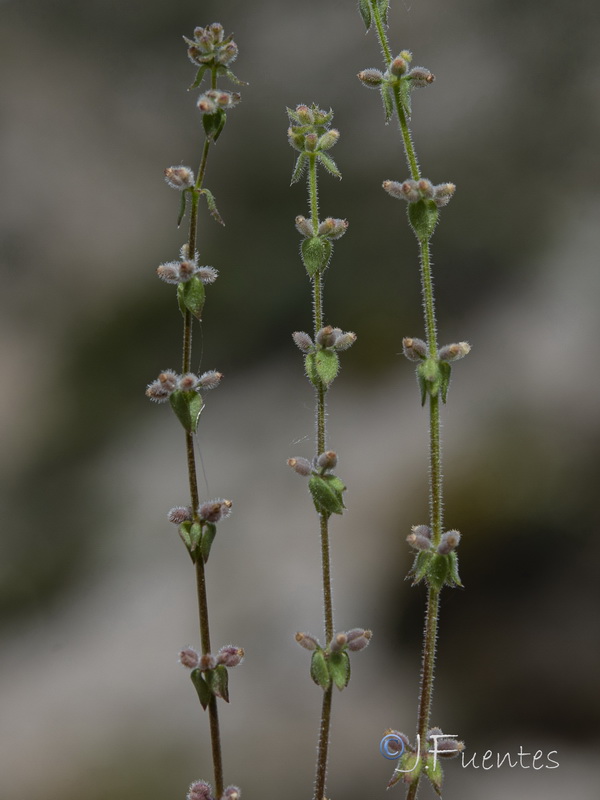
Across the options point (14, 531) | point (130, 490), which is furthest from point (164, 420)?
point (14, 531)

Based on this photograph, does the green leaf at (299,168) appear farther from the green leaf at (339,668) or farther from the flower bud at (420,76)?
the green leaf at (339,668)

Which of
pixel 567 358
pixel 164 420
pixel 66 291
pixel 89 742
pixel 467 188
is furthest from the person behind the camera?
pixel 66 291

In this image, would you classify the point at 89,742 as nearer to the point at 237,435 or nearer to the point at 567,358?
the point at 237,435

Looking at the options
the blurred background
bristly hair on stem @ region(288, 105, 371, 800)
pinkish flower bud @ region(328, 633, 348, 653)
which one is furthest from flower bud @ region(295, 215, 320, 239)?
the blurred background

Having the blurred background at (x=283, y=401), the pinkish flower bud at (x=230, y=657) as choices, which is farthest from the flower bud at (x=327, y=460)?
the blurred background at (x=283, y=401)

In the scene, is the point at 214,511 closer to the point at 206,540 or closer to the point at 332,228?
the point at 206,540

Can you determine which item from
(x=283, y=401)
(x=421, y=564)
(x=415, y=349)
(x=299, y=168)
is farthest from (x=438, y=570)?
(x=283, y=401)
